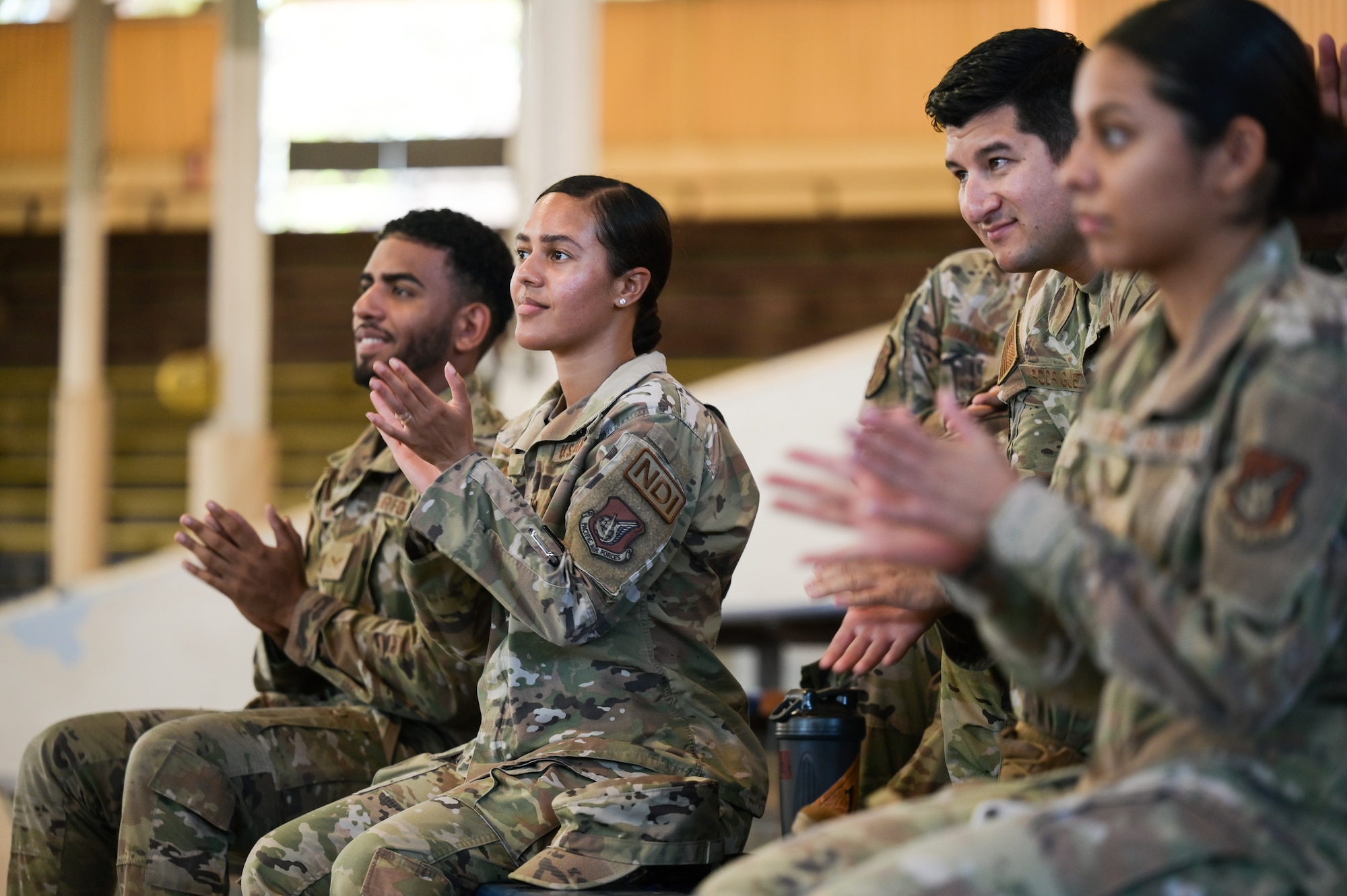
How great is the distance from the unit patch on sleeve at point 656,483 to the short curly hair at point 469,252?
0.97 metres

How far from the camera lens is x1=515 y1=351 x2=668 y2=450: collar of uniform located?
1999 millimetres

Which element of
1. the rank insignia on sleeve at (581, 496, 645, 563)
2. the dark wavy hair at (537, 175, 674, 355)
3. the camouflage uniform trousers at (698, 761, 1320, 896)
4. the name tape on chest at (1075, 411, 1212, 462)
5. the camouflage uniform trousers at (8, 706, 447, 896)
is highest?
the dark wavy hair at (537, 175, 674, 355)

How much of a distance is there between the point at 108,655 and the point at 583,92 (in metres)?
2.57

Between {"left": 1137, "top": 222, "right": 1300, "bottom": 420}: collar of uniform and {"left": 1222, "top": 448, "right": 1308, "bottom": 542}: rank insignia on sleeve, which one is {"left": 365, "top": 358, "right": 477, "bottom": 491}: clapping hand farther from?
{"left": 1222, "top": 448, "right": 1308, "bottom": 542}: rank insignia on sleeve

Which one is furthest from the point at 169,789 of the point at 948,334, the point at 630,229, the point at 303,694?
the point at 948,334

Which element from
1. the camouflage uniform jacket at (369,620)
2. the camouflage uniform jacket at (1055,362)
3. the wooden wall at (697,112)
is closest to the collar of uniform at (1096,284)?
the camouflage uniform jacket at (1055,362)

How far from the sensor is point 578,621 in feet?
5.77

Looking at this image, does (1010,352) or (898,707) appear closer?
(1010,352)

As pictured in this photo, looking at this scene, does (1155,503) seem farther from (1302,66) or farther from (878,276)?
(878,276)

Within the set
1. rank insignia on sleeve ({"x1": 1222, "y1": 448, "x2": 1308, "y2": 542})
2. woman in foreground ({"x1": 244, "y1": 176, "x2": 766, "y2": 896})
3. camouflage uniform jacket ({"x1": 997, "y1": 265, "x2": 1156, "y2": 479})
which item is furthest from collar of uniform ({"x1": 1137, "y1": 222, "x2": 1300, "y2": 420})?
woman in foreground ({"x1": 244, "y1": 176, "x2": 766, "y2": 896})

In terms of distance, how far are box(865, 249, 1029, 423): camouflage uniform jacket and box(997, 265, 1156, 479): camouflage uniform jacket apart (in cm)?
39

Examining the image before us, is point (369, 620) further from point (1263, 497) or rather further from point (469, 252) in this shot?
point (1263, 497)

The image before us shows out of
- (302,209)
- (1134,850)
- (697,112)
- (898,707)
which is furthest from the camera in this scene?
(302,209)

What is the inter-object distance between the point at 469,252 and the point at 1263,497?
1933 mm
